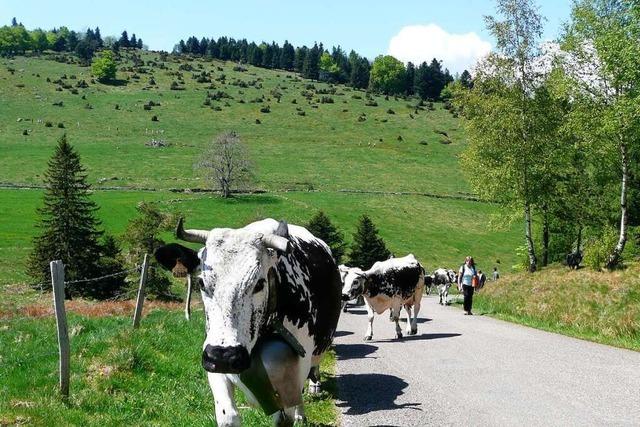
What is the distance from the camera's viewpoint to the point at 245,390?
229 inches

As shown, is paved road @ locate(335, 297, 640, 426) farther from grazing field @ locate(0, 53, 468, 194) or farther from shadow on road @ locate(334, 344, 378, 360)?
grazing field @ locate(0, 53, 468, 194)

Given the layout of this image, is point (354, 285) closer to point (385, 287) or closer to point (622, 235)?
point (385, 287)

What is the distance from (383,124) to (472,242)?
73.1m

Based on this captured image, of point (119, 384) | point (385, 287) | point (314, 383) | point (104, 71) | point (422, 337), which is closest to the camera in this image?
point (119, 384)

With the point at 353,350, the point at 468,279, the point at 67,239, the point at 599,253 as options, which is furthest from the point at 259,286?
the point at 67,239

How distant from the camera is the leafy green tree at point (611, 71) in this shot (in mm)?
24609

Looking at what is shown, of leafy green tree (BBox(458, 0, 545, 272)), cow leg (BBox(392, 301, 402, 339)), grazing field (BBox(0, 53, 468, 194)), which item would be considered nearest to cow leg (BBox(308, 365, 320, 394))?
cow leg (BBox(392, 301, 402, 339))

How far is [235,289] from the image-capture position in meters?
5.28

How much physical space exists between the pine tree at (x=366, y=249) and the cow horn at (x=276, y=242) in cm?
4899

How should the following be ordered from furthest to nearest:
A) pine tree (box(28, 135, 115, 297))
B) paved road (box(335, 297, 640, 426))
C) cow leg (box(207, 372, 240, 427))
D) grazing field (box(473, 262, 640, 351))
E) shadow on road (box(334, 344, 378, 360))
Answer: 1. pine tree (box(28, 135, 115, 297))
2. grazing field (box(473, 262, 640, 351))
3. shadow on road (box(334, 344, 378, 360))
4. paved road (box(335, 297, 640, 426))
5. cow leg (box(207, 372, 240, 427))

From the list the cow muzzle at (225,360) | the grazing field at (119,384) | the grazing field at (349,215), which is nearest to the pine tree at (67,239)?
the grazing field at (349,215)

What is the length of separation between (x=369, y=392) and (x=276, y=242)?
5.86m

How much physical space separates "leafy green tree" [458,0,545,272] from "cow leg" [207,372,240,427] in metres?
29.8

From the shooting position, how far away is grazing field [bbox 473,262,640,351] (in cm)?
1609
